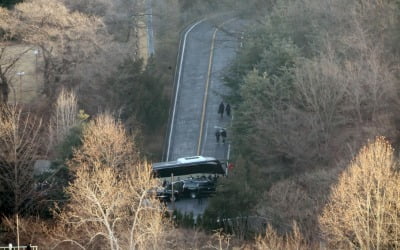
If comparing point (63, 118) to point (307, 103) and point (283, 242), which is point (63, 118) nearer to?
point (307, 103)

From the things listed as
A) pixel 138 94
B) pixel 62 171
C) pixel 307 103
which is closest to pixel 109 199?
pixel 62 171

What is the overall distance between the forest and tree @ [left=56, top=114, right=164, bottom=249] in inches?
3.9

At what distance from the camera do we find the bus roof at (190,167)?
37469 mm

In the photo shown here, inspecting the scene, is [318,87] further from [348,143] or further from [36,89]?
[36,89]

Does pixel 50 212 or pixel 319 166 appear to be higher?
pixel 319 166

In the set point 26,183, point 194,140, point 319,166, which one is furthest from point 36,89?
point 319,166

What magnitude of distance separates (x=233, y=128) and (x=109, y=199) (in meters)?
13.8

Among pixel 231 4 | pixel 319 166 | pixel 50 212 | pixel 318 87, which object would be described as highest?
pixel 231 4

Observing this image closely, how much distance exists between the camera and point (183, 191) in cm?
3719

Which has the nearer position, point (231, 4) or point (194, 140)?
point (194, 140)

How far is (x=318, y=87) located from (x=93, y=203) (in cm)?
1500

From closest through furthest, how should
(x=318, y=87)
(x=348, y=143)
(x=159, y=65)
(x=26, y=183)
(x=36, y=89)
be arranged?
(x=26, y=183) → (x=348, y=143) → (x=318, y=87) → (x=36, y=89) → (x=159, y=65)

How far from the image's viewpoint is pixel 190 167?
38.0 meters

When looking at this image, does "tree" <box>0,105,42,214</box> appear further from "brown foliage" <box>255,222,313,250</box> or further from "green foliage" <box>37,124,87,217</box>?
"brown foliage" <box>255,222,313,250</box>
